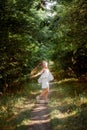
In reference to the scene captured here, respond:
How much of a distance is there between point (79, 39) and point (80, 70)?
14.6 m

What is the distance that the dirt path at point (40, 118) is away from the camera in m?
10.3

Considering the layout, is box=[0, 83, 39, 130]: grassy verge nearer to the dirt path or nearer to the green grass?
the green grass

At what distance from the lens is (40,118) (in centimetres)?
1171

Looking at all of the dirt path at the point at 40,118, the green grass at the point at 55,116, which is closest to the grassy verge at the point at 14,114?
the green grass at the point at 55,116

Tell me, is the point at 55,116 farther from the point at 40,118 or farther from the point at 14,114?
the point at 14,114

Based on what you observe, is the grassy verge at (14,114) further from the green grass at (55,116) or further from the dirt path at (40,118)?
the dirt path at (40,118)

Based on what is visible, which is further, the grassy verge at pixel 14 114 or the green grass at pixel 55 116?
the grassy verge at pixel 14 114

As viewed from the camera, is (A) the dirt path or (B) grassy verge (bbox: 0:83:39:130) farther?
(B) grassy verge (bbox: 0:83:39:130)

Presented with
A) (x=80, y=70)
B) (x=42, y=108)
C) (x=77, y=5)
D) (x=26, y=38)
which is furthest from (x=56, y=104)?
(x=80, y=70)

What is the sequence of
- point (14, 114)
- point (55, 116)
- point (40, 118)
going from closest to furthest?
point (55, 116) < point (40, 118) < point (14, 114)

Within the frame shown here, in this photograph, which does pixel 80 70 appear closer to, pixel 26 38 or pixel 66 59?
pixel 66 59

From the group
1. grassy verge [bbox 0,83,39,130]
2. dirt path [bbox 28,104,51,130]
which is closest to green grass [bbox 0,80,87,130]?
grassy verge [bbox 0,83,39,130]

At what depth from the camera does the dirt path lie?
33.9 ft

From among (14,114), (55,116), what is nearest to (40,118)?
(55,116)
